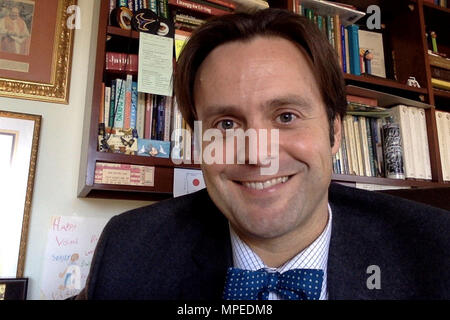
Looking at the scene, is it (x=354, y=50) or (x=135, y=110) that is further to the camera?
(x=354, y=50)

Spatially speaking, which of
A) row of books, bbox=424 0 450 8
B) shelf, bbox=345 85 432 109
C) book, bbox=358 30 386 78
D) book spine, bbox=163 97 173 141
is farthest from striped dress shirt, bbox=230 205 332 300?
row of books, bbox=424 0 450 8

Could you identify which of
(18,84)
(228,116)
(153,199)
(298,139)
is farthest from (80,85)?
(298,139)

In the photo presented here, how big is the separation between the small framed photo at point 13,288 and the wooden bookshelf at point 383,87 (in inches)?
10.8

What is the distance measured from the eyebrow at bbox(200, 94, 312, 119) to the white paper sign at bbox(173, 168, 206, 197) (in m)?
0.37

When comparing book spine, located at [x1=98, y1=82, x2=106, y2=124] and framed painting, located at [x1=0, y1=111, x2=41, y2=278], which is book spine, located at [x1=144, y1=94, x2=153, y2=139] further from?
framed painting, located at [x1=0, y1=111, x2=41, y2=278]

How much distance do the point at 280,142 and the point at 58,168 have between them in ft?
2.48

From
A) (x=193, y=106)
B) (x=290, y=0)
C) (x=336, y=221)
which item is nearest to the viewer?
(x=336, y=221)

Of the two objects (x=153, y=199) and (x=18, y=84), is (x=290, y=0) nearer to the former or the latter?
(x=153, y=199)

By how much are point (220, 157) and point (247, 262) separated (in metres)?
0.20

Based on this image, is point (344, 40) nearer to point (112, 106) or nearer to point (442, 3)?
point (442, 3)

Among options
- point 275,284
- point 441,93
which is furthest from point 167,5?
point 441,93

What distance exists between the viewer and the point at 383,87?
4.48 feet
